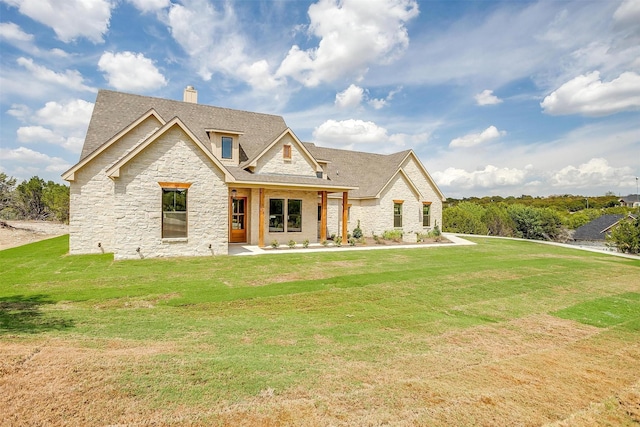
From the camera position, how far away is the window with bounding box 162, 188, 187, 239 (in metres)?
13.5

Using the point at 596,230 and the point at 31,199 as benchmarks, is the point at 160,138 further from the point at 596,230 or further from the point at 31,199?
the point at 596,230

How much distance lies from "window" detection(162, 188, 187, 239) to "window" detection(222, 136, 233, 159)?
4.30 meters

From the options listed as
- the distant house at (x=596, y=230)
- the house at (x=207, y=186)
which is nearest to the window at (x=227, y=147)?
the house at (x=207, y=186)

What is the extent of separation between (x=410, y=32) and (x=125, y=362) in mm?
18241

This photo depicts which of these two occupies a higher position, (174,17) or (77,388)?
(174,17)

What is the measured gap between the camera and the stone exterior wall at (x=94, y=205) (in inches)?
550

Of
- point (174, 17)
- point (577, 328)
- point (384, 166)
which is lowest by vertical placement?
point (577, 328)

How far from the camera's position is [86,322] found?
5820 millimetres

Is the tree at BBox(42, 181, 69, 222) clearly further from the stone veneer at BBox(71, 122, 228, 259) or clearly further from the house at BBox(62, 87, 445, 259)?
the stone veneer at BBox(71, 122, 228, 259)

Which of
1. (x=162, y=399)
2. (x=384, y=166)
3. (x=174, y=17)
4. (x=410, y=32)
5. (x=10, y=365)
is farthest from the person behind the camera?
(x=384, y=166)

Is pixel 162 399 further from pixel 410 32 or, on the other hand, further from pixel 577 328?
pixel 410 32

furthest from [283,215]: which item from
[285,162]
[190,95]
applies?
[190,95]

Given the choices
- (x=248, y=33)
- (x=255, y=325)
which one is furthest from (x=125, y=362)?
(x=248, y=33)

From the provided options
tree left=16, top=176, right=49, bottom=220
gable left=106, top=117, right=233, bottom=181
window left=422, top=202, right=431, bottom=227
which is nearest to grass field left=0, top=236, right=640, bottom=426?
gable left=106, top=117, right=233, bottom=181
